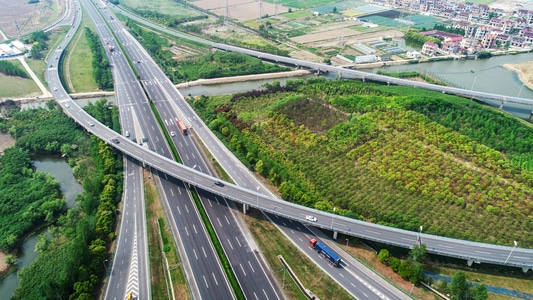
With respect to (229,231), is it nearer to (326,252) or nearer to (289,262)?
(289,262)

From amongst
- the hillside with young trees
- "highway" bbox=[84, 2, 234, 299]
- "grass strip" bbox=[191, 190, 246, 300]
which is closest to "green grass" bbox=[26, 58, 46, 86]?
"highway" bbox=[84, 2, 234, 299]

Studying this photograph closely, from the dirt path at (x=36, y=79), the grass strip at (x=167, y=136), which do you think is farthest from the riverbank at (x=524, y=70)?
the dirt path at (x=36, y=79)

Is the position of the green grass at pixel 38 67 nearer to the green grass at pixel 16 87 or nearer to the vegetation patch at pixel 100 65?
the green grass at pixel 16 87

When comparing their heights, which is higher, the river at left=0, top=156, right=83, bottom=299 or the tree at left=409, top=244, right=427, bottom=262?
Answer: the tree at left=409, top=244, right=427, bottom=262

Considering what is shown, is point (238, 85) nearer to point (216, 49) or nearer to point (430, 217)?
point (216, 49)

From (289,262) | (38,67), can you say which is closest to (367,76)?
(289,262)

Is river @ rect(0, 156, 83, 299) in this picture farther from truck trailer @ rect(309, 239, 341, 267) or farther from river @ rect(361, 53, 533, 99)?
river @ rect(361, 53, 533, 99)

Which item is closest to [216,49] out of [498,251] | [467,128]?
[467,128]
